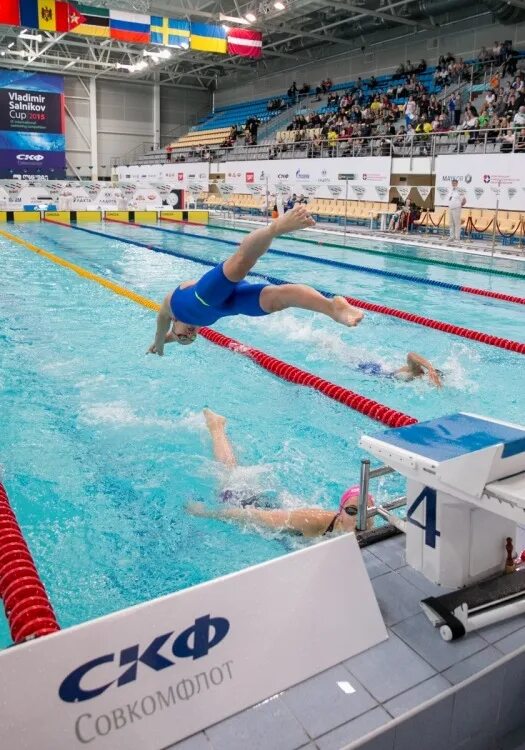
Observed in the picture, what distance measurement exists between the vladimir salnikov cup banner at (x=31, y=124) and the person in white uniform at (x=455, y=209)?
2247cm

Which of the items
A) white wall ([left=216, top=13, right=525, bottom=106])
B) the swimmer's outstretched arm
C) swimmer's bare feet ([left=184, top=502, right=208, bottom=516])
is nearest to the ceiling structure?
white wall ([left=216, top=13, right=525, bottom=106])

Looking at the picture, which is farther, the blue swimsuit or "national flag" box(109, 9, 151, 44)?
"national flag" box(109, 9, 151, 44)

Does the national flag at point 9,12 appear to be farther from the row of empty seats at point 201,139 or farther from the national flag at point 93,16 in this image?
the row of empty seats at point 201,139

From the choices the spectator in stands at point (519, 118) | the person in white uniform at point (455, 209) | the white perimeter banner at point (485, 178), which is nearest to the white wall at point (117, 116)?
the white perimeter banner at point (485, 178)

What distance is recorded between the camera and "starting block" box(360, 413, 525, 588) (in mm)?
1939

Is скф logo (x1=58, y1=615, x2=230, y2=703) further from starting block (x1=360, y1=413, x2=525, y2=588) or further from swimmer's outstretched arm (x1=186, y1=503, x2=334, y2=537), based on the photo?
swimmer's outstretched arm (x1=186, y1=503, x2=334, y2=537)

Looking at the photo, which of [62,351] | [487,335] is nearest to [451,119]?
[487,335]

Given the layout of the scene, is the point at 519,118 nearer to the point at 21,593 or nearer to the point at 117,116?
the point at 21,593

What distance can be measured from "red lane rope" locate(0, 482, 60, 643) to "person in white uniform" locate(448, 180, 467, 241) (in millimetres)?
13842

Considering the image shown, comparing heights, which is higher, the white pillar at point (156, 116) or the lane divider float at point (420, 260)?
the white pillar at point (156, 116)

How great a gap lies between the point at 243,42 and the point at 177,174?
10.8 metres

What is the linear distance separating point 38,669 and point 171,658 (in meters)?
0.35

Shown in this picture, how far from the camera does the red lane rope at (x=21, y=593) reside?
216 cm

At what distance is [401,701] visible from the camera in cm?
180
